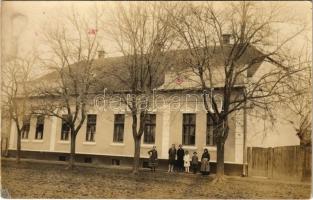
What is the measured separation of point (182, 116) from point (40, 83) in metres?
3.84

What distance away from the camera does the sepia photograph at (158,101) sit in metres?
9.12

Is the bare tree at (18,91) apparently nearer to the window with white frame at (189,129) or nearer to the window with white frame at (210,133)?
the window with white frame at (189,129)

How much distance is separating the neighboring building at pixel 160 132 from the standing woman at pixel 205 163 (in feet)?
0.53

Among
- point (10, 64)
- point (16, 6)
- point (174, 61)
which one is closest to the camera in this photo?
point (16, 6)

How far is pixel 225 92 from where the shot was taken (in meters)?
9.80

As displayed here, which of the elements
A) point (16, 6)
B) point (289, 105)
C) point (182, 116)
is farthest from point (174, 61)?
point (16, 6)

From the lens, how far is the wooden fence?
889 cm

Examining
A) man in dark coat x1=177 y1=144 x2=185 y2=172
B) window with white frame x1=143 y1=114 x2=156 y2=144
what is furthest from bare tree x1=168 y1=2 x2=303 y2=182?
window with white frame x1=143 y1=114 x2=156 y2=144

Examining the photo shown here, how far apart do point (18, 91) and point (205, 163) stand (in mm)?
5037

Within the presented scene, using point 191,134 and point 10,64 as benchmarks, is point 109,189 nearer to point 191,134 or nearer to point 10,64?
point 191,134

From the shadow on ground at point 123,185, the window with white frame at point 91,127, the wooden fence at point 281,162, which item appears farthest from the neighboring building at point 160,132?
the shadow on ground at point 123,185

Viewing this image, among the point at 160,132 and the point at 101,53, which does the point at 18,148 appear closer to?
the point at 101,53

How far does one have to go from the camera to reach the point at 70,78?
35.2 ft

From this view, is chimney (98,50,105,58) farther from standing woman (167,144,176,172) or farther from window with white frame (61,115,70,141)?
standing woman (167,144,176,172)
